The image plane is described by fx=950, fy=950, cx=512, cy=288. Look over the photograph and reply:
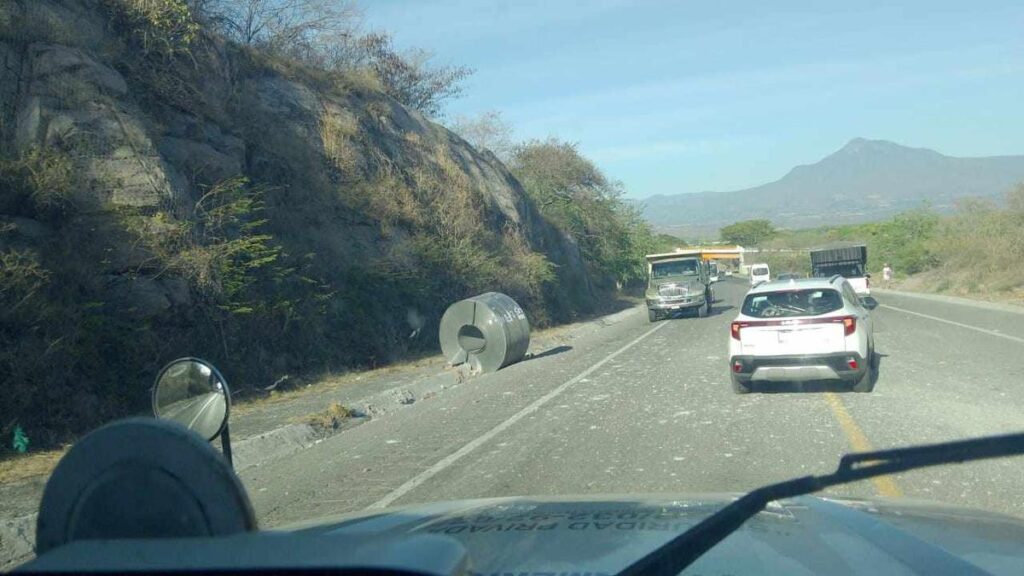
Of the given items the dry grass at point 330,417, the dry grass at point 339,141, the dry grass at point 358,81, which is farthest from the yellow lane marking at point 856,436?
the dry grass at point 358,81

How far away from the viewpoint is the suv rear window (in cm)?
1288

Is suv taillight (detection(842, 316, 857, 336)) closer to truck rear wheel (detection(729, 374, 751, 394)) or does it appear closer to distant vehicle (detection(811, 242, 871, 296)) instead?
truck rear wheel (detection(729, 374, 751, 394))

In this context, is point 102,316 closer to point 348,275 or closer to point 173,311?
point 173,311

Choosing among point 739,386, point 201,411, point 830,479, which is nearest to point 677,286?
point 739,386

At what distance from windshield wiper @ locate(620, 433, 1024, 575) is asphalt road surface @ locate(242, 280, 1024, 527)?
431cm

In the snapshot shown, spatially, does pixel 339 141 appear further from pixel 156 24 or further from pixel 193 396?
pixel 193 396

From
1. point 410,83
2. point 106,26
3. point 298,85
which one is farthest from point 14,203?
point 410,83

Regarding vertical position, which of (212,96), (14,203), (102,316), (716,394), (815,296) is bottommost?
(716,394)

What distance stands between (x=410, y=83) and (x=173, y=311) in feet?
97.6

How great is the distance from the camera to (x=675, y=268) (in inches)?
1378

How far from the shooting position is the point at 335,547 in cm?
200

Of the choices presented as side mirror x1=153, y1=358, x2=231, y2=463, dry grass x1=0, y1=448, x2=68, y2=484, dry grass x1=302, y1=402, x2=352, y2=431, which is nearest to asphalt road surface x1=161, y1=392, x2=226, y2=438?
side mirror x1=153, y1=358, x2=231, y2=463

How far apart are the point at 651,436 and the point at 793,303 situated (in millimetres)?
4061

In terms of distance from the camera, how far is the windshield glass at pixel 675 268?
3478 centimetres
